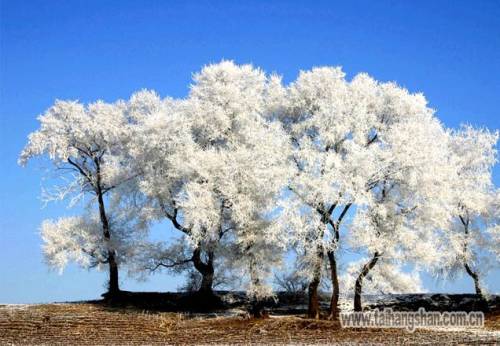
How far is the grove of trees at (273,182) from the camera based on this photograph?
1367 inches

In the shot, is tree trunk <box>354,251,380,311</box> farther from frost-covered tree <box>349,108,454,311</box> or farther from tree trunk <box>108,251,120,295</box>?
tree trunk <box>108,251,120,295</box>

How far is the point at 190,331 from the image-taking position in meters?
31.5

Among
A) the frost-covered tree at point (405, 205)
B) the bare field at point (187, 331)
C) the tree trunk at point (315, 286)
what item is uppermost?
the frost-covered tree at point (405, 205)

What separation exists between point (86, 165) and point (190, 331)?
18142mm

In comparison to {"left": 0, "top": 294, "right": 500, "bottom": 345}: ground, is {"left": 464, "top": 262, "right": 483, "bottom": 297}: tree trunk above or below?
above

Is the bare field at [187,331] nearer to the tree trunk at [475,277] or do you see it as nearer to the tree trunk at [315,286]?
the tree trunk at [315,286]

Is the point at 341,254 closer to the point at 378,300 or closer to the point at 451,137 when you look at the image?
the point at 378,300

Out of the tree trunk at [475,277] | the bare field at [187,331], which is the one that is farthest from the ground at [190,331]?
the tree trunk at [475,277]

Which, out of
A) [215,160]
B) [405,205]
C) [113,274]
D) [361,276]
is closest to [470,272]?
[405,205]

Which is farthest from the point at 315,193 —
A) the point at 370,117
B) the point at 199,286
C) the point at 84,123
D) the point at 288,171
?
the point at 84,123

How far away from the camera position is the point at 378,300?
42.2 meters

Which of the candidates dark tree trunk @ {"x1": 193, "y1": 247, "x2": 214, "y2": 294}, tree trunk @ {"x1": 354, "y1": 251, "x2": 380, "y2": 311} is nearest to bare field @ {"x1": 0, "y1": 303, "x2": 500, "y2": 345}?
dark tree trunk @ {"x1": 193, "y1": 247, "x2": 214, "y2": 294}

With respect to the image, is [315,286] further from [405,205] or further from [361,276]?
[405,205]

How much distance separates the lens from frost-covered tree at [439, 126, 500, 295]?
41.0 metres
